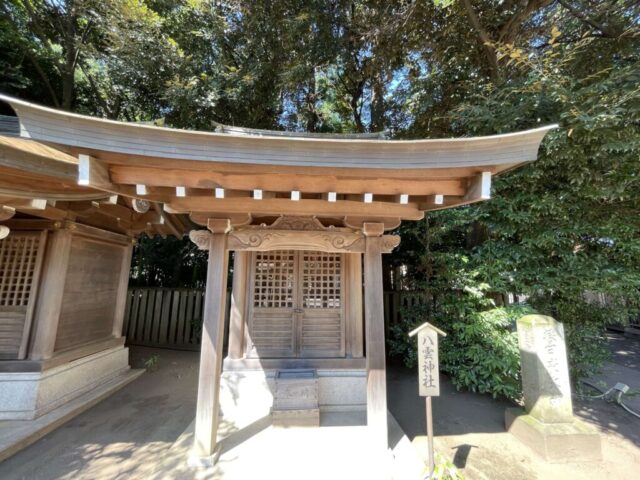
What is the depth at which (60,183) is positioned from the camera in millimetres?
2980

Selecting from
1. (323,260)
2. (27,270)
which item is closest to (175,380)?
(27,270)

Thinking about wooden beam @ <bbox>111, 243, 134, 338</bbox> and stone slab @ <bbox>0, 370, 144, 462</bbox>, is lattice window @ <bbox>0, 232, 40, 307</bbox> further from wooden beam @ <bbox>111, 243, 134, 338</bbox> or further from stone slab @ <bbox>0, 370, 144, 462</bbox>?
stone slab @ <bbox>0, 370, 144, 462</bbox>

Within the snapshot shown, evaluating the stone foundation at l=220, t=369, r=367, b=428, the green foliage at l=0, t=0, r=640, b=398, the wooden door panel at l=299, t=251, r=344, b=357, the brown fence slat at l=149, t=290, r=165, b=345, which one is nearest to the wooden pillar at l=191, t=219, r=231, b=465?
the stone foundation at l=220, t=369, r=367, b=428

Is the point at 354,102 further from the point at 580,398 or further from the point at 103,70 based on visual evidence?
the point at 580,398

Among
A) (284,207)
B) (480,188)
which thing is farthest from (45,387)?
(480,188)

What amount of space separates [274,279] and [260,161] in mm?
2106

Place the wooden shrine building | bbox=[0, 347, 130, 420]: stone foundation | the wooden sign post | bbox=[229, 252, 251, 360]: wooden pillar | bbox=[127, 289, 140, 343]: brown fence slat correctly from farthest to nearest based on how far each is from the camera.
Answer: bbox=[127, 289, 140, 343]: brown fence slat, bbox=[229, 252, 251, 360]: wooden pillar, bbox=[0, 347, 130, 420]: stone foundation, the wooden sign post, the wooden shrine building

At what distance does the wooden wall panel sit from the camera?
12.5 ft

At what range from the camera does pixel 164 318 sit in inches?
267

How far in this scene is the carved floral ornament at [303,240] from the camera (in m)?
2.94

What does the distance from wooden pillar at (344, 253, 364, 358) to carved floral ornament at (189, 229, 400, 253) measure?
97cm

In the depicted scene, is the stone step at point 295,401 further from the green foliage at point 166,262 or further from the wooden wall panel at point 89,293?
the green foliage at point 166,262

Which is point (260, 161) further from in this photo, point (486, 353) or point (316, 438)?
point (486, 353)

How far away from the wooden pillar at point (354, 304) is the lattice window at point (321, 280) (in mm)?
143
